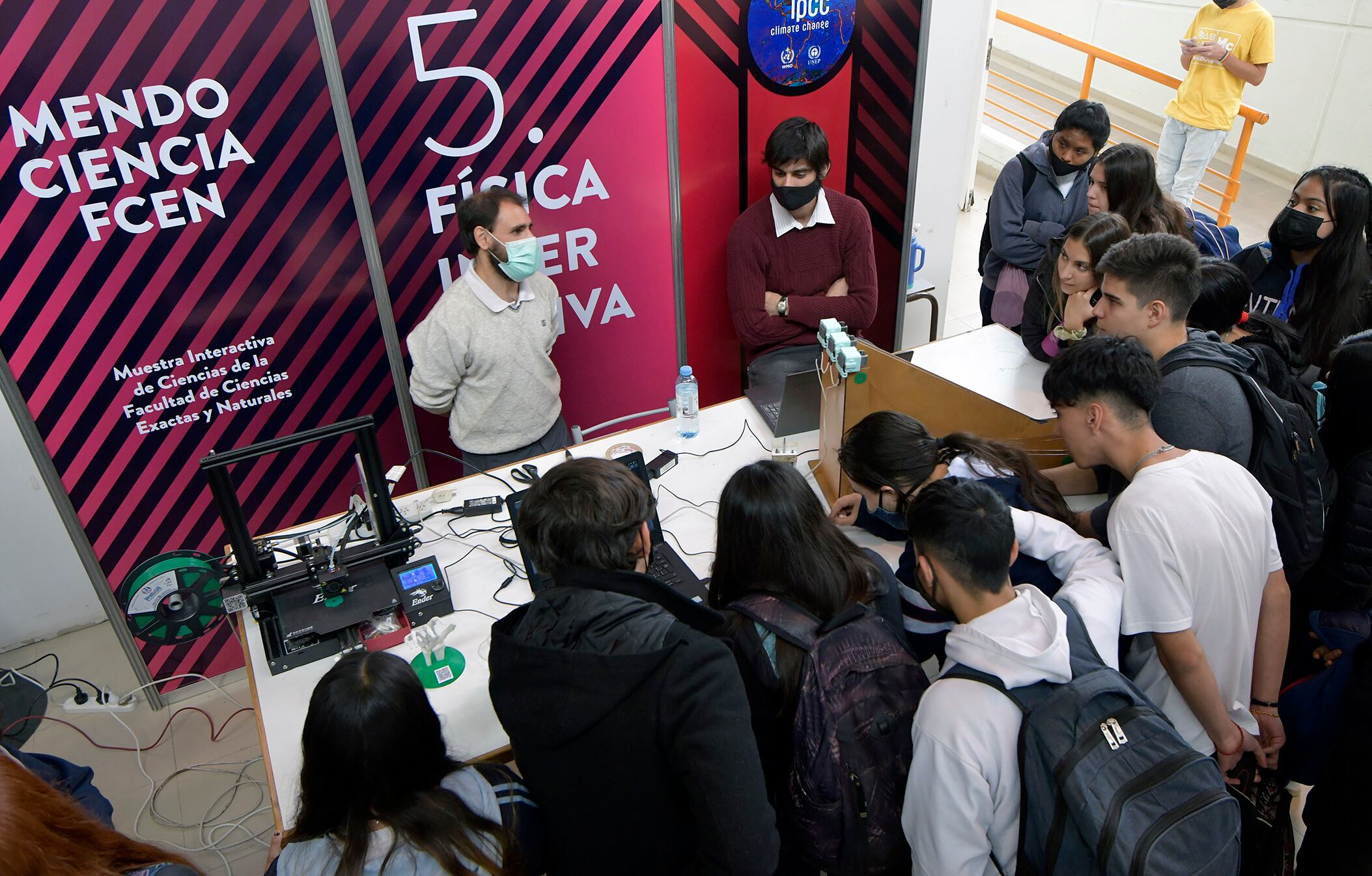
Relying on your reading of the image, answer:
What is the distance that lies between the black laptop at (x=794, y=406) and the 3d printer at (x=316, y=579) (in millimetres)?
1270

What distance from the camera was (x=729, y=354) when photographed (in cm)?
418

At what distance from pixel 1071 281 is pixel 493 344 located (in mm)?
2035

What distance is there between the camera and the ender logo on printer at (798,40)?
3.56 m

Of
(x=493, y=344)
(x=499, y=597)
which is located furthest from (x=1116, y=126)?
(x=499, y=597)

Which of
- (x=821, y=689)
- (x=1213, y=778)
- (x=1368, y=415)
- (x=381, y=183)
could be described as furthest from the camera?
(x=381, y=183)

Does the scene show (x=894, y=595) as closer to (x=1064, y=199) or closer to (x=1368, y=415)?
(x=1368, y=415)

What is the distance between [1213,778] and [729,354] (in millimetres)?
2935

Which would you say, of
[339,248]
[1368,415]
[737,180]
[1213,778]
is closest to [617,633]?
[1213,778]

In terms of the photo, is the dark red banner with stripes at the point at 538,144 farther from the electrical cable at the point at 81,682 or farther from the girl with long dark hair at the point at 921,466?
the girl with long dark hair at the point at 921,466

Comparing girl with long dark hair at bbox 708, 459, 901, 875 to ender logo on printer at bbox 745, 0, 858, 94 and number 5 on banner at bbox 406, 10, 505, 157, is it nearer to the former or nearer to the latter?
number 5 on banner at bbox 406, 10, 505, 157

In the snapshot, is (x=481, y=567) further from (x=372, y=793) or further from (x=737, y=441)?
(x=372, y=793)

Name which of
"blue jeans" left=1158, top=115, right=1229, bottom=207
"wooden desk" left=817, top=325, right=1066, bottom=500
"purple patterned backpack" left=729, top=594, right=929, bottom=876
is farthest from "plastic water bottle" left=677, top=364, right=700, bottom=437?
"blue jeans" left=1158, top=115, right=1229, bottom=207

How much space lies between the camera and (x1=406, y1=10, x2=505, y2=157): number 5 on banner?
9.80 feet

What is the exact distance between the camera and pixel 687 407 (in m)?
3.12
